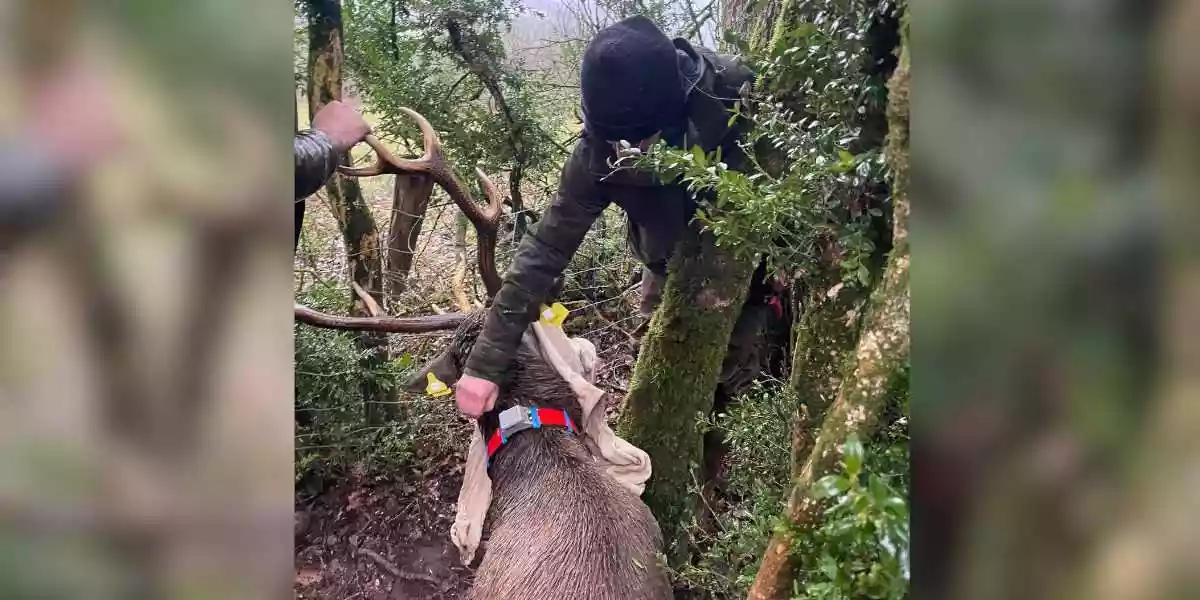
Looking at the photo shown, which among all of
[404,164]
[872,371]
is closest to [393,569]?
[404,164]

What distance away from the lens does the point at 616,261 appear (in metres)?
4.82

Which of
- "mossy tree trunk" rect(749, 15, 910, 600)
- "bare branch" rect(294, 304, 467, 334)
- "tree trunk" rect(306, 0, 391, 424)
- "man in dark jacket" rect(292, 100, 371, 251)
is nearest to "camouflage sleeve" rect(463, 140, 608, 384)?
"bare branch" rect(294, 304, 467, 334)

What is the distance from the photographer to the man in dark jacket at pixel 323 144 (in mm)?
1772

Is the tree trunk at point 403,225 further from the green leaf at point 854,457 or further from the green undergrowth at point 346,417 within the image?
the green leaf at point 854,457

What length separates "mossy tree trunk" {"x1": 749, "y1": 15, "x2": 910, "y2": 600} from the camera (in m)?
1.11

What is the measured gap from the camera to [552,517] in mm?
2572

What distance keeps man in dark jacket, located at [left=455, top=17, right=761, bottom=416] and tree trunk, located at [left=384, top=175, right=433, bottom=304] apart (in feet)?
4.56

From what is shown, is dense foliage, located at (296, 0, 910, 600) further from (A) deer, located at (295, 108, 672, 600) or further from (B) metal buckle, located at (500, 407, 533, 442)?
(B) metal buckle, located at (500, 407, 533, 442)

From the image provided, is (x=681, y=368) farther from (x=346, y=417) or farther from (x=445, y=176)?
(x=346, y=417)
